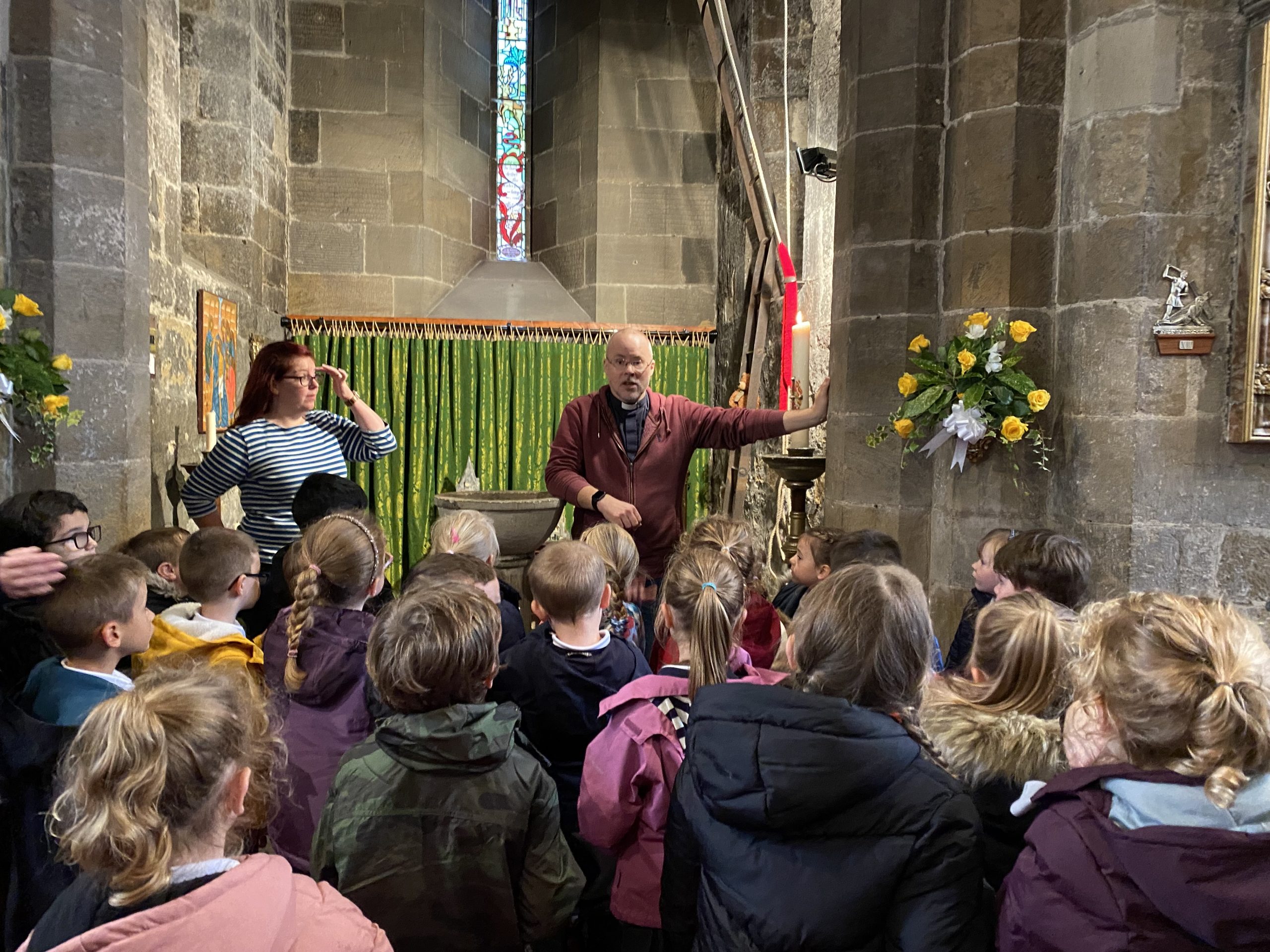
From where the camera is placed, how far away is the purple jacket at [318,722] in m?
1.73

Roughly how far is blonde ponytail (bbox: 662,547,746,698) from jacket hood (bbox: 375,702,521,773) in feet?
1.06

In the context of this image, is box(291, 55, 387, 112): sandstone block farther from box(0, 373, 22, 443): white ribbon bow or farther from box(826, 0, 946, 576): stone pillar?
box(0, 373, 22, 443): white ribbon bow

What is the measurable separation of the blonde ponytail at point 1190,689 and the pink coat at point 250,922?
0.92 m

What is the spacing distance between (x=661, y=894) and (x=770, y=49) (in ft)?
19.0

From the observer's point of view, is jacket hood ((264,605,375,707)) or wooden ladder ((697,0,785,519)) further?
wooden ladder ((697,0,785,519))

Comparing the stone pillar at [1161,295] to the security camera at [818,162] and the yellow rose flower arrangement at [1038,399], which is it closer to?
the yellow rose flower arrangement at [1038,399]

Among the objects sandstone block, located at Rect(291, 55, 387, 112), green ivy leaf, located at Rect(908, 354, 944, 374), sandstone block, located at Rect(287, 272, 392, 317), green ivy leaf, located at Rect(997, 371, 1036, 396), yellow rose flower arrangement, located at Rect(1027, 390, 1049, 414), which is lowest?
yellow rose flower arrangement, located at Rect(1027, 390, 1049, 414)

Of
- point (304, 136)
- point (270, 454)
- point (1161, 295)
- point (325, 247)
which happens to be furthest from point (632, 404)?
point (304, 136)

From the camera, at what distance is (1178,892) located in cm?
104

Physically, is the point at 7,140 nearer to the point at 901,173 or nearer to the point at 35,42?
the point at 35,42

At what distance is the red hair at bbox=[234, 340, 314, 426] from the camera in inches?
115

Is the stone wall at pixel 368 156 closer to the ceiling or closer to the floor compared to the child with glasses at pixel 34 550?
closer to the ceiling

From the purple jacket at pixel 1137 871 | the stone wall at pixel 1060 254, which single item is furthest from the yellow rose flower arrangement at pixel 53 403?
the purple jacket at pixel 1137 871

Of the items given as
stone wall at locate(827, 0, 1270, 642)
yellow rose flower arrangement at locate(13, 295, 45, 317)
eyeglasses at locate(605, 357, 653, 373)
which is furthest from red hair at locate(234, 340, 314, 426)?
stone wall at locate(827, 0, 1270, 642)
